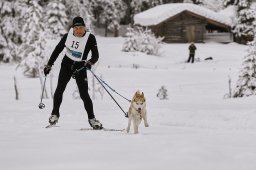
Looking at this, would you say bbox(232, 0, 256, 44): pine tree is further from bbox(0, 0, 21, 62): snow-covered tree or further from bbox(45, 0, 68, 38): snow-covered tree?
bbox(0, 0, 21, 62): snow-covered tree

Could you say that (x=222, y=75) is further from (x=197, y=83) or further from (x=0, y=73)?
(x=0, y=73)

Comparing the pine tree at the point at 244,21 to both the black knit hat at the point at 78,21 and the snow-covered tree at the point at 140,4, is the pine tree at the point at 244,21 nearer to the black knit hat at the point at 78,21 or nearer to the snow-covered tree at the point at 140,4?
the snow-covered tree at the point at 140,4

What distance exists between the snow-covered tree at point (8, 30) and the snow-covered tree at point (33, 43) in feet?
18.8

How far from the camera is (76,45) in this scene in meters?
8.55

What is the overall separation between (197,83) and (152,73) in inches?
173

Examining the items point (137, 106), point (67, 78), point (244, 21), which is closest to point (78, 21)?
point (67, 78)

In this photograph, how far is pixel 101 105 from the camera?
49.1 feet

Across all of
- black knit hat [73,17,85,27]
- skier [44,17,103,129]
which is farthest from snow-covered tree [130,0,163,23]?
black knit hat [73,17,85,27]

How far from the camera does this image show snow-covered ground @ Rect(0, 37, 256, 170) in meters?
5.35

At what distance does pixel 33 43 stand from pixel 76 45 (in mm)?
21172

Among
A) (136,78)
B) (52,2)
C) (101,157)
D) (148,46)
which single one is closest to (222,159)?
(101,157)

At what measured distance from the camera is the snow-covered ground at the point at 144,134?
211 inches

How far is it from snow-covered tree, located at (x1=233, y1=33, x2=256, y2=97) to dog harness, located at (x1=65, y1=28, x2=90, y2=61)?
9571 millimetres

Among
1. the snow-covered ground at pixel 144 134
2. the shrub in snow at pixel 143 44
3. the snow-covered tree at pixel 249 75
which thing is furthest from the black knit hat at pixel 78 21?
the shrub in snow at pixel 143 44
